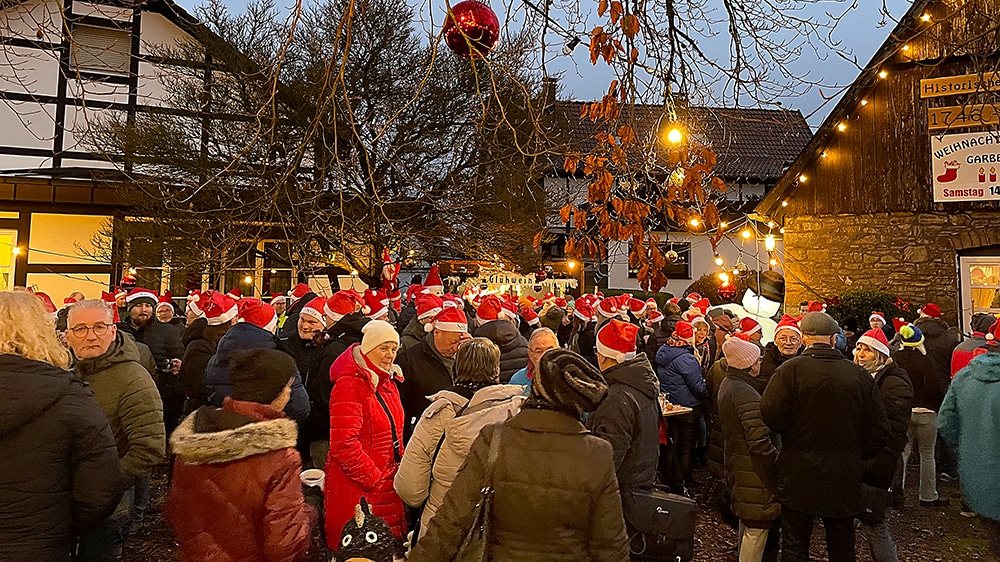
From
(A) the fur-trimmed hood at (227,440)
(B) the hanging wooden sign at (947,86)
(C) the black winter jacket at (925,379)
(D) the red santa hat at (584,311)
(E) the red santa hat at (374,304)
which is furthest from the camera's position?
(B) the hanging wooden sign at (947,86)

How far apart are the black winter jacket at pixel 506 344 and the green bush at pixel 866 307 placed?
9.09 metres

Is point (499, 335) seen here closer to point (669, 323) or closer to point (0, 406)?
point (669, 323)

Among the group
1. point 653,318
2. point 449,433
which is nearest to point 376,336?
point 449,433

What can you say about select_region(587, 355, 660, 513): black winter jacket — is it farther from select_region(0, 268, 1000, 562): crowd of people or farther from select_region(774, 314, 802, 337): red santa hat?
select_region(774, 314, 802, 337): red santa hat

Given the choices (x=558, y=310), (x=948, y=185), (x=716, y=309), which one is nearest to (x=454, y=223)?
(x=558, y=310)

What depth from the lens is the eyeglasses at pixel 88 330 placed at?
138 inches

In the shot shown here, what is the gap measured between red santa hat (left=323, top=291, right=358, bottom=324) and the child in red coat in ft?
11.5

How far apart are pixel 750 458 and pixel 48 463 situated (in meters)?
3.90

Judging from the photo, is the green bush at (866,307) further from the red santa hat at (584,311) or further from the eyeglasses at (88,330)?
the eyeglasses at (88,330)

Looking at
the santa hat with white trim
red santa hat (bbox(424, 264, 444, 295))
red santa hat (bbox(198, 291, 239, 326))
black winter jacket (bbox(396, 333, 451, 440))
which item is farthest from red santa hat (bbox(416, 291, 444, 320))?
the santa hat with white trim

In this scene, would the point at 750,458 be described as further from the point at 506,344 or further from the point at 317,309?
the point at 317,309

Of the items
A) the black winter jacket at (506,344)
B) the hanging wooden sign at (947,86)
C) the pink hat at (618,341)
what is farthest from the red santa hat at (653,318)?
the hanging wooden sign at (947,86)

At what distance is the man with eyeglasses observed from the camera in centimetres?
350

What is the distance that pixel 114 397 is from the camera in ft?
11.6
